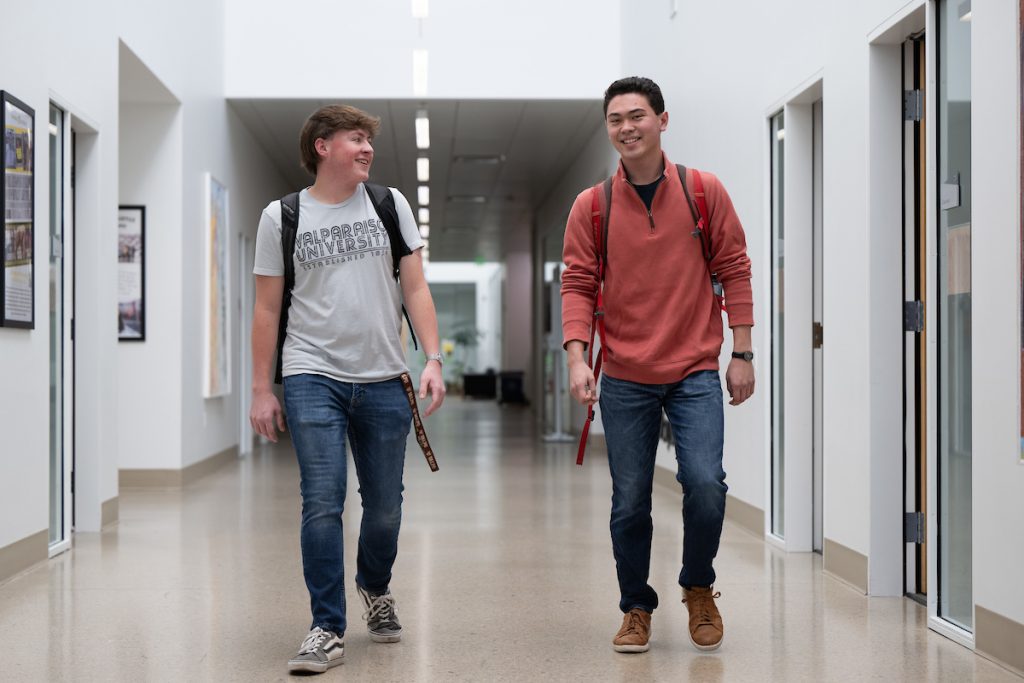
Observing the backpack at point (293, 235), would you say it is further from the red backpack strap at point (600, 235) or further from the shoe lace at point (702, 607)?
the shoe lace at point (702, 607)

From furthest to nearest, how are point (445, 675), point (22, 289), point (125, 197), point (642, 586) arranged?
point (125, 197) → point (22, 289) → point (642, 586) → point (445, 675)

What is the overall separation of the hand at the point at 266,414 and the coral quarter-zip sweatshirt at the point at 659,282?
2.79 feet

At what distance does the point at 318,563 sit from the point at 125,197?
19.7ft

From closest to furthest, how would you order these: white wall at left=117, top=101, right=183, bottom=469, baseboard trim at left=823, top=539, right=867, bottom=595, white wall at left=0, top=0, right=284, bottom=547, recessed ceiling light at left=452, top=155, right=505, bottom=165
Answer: baseboard trim at left=823, top=539, right=867, bottom=595
white wall at left=0, top=0, right=284, bottom=547
white wall at left=117, top=101, right=183, bottom=469
recessed ceiling light at left=452, top=155, right=505, bottom=165

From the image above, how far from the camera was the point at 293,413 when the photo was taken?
3336 mm

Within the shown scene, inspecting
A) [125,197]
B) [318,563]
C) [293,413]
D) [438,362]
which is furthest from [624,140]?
[125,197]

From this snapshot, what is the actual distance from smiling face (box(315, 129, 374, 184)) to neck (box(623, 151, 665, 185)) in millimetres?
739

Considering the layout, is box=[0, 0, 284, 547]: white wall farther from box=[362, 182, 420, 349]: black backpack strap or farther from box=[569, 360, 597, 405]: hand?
box=[569, 360, 597, 405]: hand

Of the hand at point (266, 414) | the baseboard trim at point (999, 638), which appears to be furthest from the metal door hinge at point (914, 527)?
the hand at point (266, 414)

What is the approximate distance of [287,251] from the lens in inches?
133

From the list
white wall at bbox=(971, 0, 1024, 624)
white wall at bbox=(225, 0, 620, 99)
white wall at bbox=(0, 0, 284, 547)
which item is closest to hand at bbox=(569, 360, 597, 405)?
white wall at bbox=(971, 0, 1024, 624)

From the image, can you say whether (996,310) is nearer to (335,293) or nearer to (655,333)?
(655,333)

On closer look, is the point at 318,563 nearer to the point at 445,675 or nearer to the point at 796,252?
the point at 445,675

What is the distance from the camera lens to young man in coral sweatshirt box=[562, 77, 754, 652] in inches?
131
